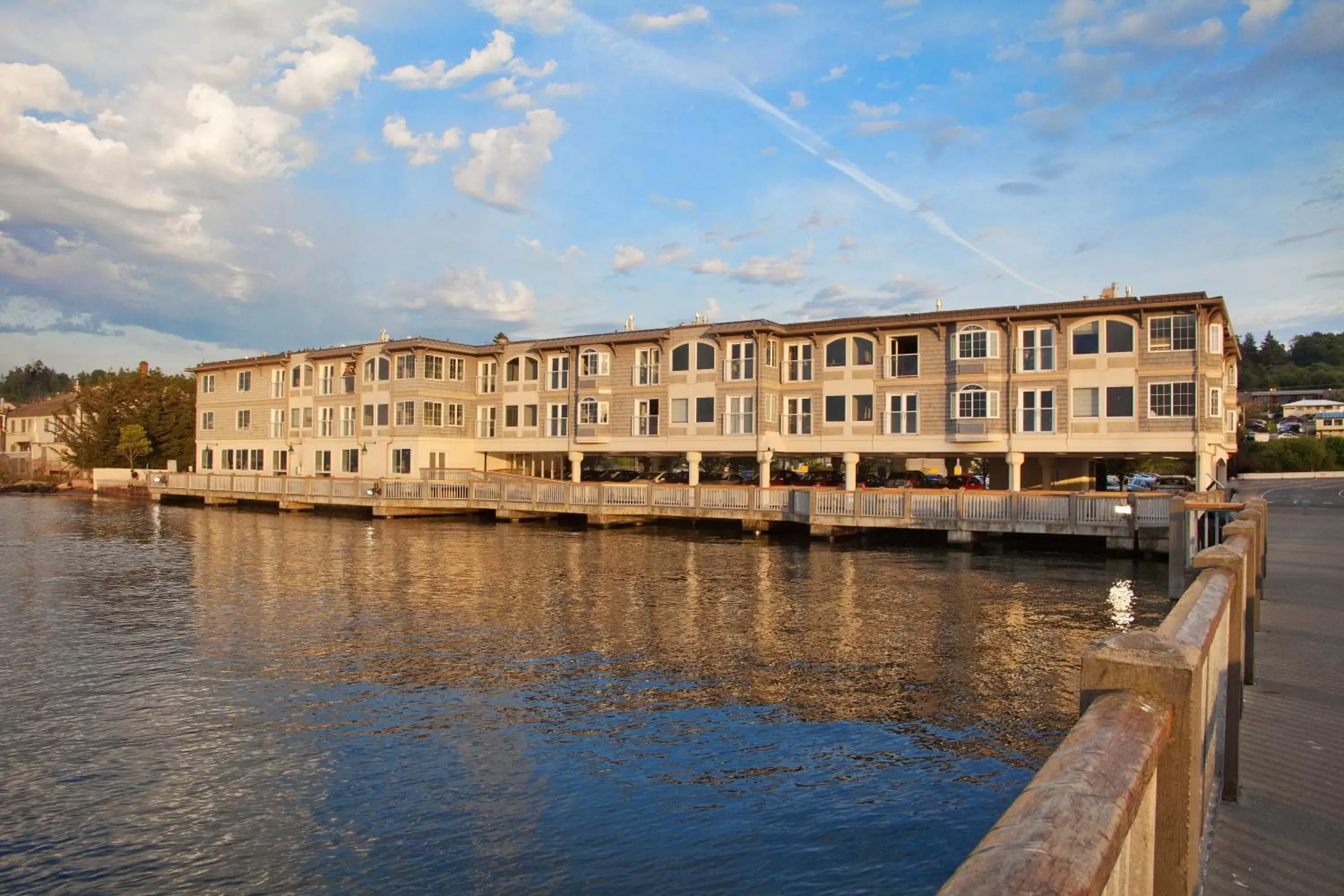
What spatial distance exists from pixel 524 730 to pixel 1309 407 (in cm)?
17963

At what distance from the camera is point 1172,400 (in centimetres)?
3853

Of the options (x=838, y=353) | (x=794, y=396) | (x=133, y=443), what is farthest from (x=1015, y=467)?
(x=133, y=443)

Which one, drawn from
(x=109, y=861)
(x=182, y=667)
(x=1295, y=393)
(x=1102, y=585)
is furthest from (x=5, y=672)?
(x=1295, y=393)

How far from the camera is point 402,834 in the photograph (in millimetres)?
8672

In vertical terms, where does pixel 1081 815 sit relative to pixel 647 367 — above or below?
below

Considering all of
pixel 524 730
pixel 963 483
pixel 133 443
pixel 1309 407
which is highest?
pixel 1309 407

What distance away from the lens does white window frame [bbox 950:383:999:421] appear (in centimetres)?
4194

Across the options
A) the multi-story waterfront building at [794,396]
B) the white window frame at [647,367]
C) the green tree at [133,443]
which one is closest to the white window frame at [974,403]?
the multi-story waterfront building at [794,396]

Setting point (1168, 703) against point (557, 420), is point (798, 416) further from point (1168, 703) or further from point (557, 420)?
point (1168, 703)

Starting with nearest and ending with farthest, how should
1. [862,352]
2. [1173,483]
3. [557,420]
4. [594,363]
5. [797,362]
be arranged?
[862,352]
[797,362]
[594,363]
[557,420]
[1173,483]

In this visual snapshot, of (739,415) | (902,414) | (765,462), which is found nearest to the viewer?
(902,414)

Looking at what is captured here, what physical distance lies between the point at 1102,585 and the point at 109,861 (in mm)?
23353

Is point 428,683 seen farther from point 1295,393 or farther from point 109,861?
point 1295,393

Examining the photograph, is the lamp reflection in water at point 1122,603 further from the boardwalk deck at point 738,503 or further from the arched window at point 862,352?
the arched window at point 862,352
